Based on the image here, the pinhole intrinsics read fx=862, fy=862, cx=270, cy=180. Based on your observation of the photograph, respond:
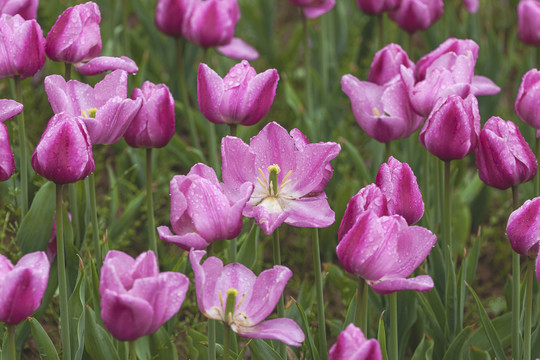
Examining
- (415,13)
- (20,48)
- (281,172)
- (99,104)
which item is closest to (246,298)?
(281,172)

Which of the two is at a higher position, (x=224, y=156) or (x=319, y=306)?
(x=224, y=156)

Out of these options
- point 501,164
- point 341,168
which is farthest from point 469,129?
point 341,168

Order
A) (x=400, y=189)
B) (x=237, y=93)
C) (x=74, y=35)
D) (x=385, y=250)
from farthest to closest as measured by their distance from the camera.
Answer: (x=74, y=35)
(x=237, y=93)
(x=400, y=189)
(x=385, y=250)

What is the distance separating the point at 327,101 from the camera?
113 inches

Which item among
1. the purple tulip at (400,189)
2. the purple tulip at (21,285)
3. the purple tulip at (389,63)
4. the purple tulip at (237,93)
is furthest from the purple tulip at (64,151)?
the purple tulip at (389,63)

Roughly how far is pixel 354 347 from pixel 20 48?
90 centimetres

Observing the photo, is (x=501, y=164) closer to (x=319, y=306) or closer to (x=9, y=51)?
(x=319, y=306)

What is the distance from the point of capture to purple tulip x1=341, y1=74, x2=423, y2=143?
1693 mm

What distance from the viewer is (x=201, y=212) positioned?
1240 mm

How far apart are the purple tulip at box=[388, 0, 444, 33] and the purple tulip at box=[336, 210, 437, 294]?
1.29 metres

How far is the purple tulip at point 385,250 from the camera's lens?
117cm

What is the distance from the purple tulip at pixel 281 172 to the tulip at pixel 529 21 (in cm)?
125

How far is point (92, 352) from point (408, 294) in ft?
2.19

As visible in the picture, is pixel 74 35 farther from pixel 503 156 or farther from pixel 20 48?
pixel 503 156
